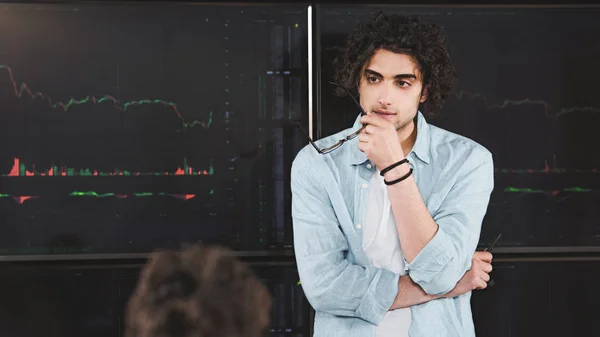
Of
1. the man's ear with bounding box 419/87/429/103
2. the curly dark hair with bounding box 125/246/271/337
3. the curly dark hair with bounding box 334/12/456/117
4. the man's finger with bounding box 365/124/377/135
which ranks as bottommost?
the curly dark hair with bounding box 125/246/271/337

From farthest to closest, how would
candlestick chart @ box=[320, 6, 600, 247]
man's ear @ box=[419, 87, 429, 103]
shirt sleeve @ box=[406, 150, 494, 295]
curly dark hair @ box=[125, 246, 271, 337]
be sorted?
candlestick chart @ box=[320, 6, 600, 247], man's ear @ box=[419, 87, 429, 103], shirt sleeve @ box=[406, 150, 494, 295], curly dark hair @ box=[125, 246, 271, 337]

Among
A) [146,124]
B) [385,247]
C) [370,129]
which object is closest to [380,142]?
[370,129]

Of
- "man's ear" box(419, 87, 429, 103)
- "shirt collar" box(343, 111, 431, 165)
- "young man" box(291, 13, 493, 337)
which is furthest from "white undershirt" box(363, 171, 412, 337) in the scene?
"man's ear" box(419, 87, 429, 103)

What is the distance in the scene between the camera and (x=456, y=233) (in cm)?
201

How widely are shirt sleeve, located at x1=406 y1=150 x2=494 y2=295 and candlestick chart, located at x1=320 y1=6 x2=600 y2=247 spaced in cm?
92

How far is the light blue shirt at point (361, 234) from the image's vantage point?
198cm

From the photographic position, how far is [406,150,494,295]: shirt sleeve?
6.36ft

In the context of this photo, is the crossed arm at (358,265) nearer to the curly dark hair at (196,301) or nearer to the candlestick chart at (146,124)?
the candlestick chart at (146,124)

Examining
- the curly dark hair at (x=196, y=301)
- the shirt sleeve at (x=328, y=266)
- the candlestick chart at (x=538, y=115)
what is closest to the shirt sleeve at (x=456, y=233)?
the shirt sleeve at (x=328, y=266)

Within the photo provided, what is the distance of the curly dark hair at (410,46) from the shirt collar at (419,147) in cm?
15

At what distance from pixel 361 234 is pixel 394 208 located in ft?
0.58

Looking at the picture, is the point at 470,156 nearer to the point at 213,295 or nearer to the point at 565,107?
the point at 565,107

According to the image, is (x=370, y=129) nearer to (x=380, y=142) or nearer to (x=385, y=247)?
(x=380, y=142)

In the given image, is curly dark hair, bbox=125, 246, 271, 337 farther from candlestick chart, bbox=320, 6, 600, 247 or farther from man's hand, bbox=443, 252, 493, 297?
candlestick chart, bbox=320, 6, 600, 247
